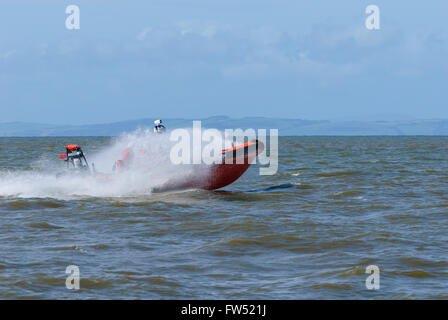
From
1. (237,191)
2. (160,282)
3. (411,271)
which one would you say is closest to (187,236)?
(160,282)

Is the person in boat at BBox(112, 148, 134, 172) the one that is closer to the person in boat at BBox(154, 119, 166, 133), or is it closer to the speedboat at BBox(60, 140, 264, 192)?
the speedboat at BBox(60, 140, 264, 192)

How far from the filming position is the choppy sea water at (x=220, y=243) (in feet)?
27.9

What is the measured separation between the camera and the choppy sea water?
8500 millimetres

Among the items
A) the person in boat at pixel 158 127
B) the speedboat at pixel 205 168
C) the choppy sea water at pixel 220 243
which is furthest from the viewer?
the speedboat at pixel 205 168

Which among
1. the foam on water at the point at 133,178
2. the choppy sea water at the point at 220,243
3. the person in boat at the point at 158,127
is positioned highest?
the person in boat at the point at 158,127

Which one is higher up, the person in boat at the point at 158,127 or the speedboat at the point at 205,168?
the person in boat at the point at 158,127

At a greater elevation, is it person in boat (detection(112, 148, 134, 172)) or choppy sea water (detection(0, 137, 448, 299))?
person in boat (detection(112, 148, 134, 172))

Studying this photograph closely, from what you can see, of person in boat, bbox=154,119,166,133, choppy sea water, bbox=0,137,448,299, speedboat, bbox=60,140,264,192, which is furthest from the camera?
speedboat, bbox=60,140,264,192

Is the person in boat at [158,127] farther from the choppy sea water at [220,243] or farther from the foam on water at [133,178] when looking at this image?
the choppy sea water at [220,243]

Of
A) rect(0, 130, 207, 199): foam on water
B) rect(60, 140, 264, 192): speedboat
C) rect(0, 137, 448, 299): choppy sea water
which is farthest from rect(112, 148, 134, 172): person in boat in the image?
rect(0, 137, 448, 299): choppy sea water

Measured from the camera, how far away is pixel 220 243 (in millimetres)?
11391

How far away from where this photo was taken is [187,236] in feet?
40.1

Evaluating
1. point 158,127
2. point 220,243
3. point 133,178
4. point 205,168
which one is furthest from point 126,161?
point 220,243

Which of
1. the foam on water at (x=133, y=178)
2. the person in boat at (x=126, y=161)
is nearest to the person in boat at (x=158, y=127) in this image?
the foam on water at (x=133, y=178)
